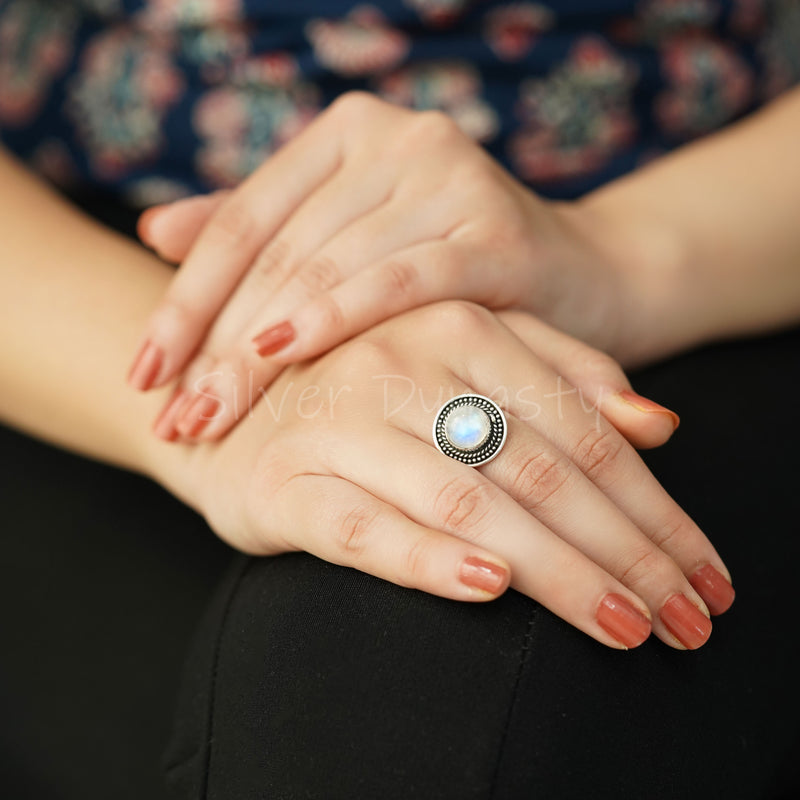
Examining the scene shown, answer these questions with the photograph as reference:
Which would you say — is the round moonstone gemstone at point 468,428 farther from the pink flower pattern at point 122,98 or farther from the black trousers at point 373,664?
the pink flower pattern at point 122,98

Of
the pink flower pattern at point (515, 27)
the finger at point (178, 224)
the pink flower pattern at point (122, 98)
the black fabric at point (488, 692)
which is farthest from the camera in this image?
the pink flower pattern at point (122, 98)

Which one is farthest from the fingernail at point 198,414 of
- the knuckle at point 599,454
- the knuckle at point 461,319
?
the knuckle at point 599,454

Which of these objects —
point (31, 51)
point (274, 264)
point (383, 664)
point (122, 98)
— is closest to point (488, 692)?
point (383, 664)

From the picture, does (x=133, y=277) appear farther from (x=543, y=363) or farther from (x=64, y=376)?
(x=543, y=363)

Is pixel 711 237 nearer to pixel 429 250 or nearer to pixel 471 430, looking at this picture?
pixel 429 250

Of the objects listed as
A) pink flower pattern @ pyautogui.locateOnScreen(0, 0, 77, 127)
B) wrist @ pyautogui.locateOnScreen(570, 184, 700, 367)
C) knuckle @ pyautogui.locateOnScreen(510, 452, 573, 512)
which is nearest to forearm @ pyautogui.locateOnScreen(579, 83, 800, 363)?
wrist @ pyautogui.locateOnScreen(570, 184, 700, 367)
